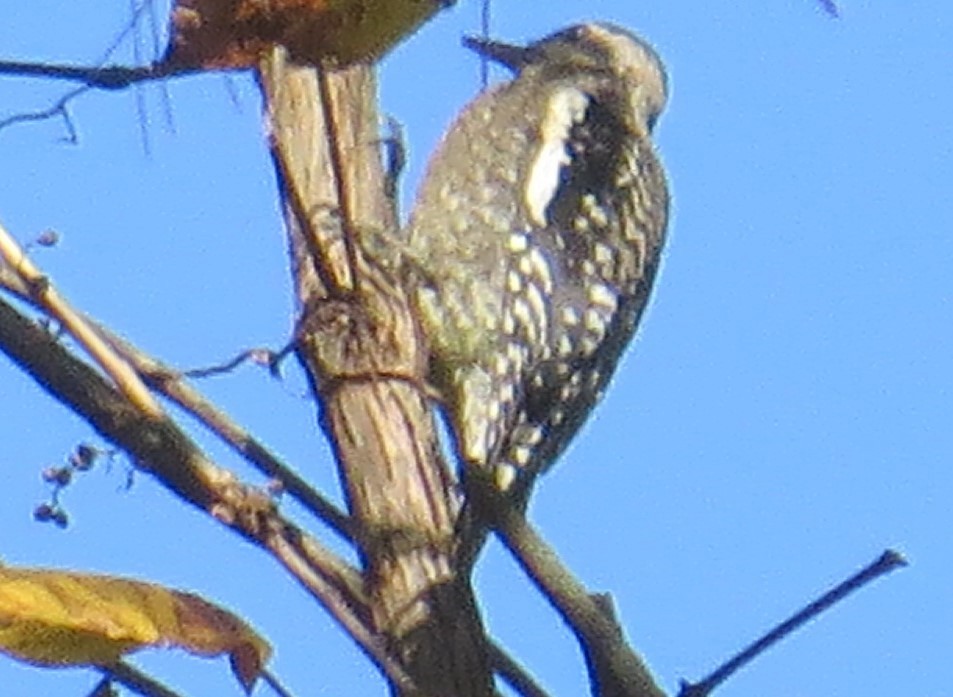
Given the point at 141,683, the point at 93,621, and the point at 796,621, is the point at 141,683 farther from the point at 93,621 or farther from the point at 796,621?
the point at 796,621

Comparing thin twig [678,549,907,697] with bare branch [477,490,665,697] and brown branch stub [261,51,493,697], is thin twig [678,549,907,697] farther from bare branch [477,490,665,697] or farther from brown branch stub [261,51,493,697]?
brown branch stub [261,51,493,697]

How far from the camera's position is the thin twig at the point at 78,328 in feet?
7.23

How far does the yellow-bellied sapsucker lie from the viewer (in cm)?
490

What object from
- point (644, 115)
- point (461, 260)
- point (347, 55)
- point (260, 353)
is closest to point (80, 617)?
point (347, 55)

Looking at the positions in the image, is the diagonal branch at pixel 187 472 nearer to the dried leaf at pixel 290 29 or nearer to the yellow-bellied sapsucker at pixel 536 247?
the dried leaf at pixel 290 29

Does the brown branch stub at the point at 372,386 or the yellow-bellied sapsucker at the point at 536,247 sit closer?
the brown branch stub at the point at 372,386

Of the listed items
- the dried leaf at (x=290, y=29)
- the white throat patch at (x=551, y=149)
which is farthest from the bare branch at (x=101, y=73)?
the white throat patch at (x=551, y=149)

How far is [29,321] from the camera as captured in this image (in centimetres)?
232

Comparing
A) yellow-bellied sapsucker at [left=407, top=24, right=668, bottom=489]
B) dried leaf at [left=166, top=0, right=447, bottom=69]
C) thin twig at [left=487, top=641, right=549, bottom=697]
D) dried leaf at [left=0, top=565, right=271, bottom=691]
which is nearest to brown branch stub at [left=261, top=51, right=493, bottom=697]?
thin twig at [left=487, top=641, right=549, bottom=697]

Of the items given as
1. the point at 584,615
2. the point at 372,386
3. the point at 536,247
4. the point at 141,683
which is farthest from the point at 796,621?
the point at 536,247

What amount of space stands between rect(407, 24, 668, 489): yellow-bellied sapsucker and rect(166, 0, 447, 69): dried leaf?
8.90ft

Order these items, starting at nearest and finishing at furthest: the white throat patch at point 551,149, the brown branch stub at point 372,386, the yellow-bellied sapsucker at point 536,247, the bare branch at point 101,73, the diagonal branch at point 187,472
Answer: the bare branch at point 101,73, the diagonal branch at point 187,472, the brown branch stub at point 372,386, the yellow-bellied sapsucker at point 536,247, the white throat patch at point 551,149

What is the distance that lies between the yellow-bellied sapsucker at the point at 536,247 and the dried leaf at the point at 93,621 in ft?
8.70

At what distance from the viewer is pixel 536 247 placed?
17.3 feet
